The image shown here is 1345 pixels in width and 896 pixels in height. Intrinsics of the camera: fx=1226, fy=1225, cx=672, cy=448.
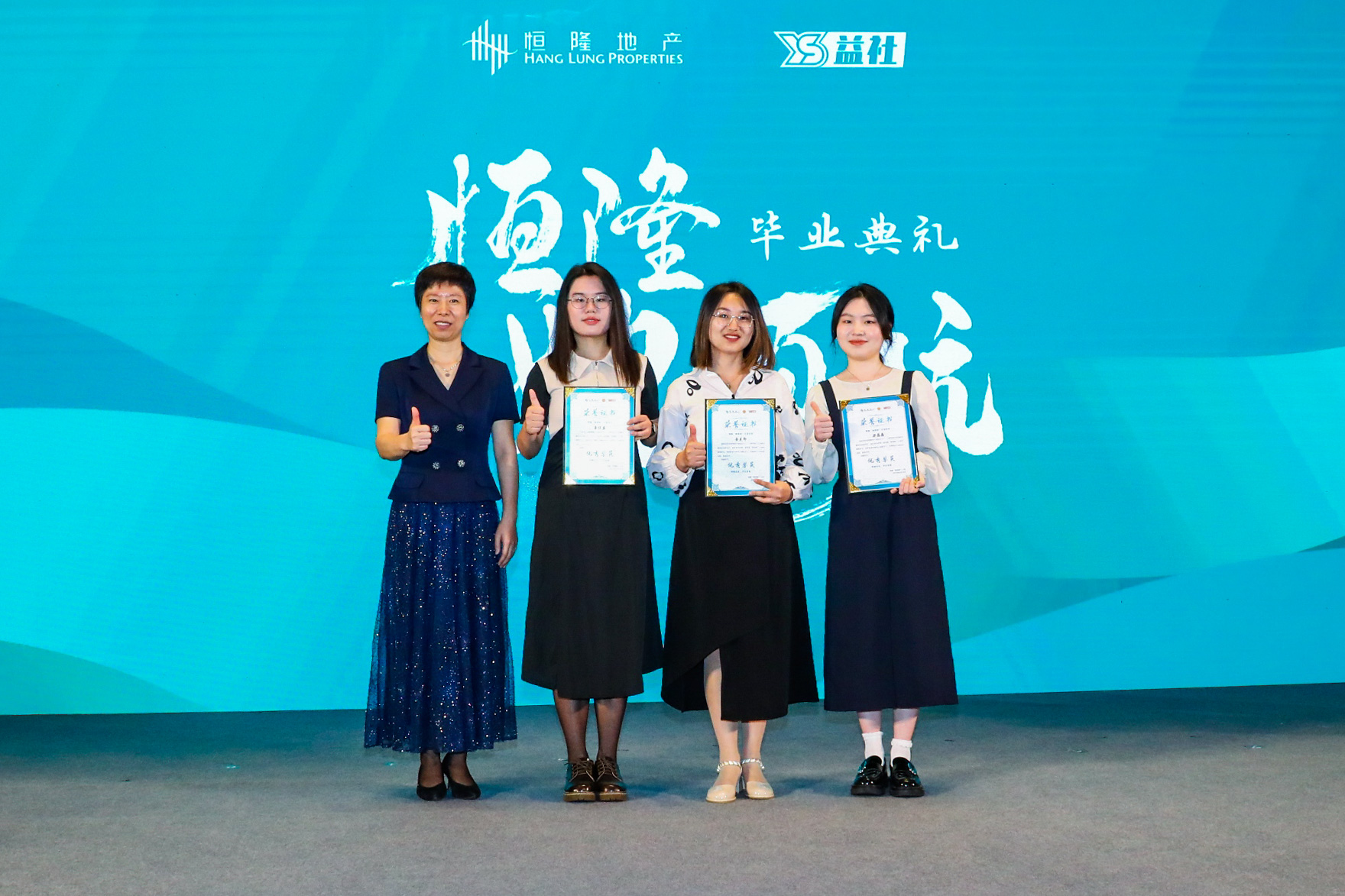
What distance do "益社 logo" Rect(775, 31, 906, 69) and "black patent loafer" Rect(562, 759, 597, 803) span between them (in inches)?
104

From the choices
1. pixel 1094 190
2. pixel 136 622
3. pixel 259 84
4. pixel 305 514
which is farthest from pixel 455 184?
pixel 1094 190

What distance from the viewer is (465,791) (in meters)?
3.08

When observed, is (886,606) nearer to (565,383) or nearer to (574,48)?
(565,383)

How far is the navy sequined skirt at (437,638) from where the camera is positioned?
3051 millimetres

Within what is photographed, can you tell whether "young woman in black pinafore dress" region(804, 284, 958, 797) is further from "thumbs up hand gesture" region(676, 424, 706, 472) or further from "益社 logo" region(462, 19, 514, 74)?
"益社 logo" region(462, 19, 514, 74)

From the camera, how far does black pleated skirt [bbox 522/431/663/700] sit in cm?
303

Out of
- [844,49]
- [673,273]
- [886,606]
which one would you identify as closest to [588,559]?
[886,606]

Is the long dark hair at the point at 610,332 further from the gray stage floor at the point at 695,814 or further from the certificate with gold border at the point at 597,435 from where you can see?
the gray stage floor at the point at 695,814

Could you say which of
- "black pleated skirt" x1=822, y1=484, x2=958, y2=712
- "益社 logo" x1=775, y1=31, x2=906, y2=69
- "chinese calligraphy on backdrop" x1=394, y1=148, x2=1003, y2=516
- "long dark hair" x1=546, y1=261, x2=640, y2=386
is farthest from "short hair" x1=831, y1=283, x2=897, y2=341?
"益社 logo" x1=775, y1=31, x2=906, y2=69

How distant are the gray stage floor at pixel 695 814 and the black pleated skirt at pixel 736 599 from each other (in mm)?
295

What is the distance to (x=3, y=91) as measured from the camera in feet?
13.8

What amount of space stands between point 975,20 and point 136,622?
3691 mm

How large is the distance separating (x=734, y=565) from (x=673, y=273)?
1660mm

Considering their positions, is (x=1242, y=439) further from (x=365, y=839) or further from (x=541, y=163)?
(x=365, y=839)
